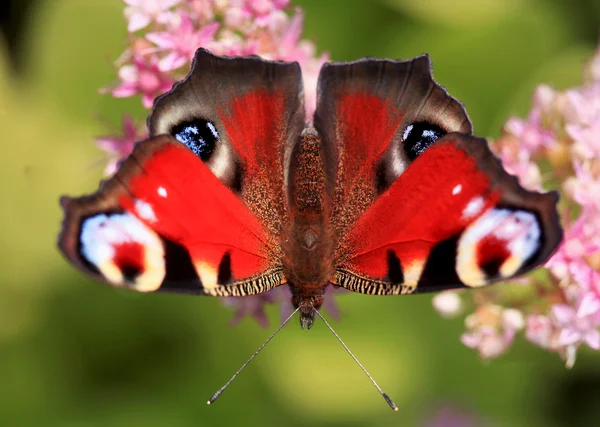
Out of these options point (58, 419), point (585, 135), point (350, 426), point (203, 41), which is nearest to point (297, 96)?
point (203, 41)

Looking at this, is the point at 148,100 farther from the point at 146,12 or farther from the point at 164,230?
the point at 164,230

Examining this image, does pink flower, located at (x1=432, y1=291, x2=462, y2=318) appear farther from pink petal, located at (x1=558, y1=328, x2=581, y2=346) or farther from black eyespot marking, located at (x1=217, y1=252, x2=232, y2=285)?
black eyespot marking, located at (x1=217, y1=252, x2=232, y2=285)

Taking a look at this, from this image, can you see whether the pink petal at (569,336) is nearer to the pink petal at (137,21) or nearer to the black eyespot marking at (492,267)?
the black eyespot marking at (492,267)

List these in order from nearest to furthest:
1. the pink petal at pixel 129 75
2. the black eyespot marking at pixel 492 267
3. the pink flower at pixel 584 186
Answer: the black eyespot marking at pixel 492 267, the pink flower at pixel 584 186, the pink petal at pixel 129 75

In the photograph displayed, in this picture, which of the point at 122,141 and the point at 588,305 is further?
the point at 122,141

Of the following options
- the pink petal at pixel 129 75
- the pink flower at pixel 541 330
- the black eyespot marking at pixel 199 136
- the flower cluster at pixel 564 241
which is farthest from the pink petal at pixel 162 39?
the pink flower at pixel 541 330

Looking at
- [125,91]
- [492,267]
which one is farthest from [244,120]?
[492,267]
